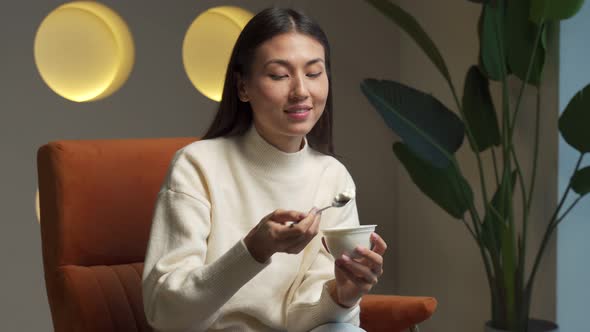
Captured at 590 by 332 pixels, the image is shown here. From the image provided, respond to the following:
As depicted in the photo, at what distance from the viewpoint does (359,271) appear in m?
1.52

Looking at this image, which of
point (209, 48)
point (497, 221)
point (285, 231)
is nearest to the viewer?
point (285, 231)

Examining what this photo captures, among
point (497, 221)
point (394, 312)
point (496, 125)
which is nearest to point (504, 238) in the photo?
point (497, 221)

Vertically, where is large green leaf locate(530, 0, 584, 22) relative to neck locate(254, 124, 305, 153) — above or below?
above

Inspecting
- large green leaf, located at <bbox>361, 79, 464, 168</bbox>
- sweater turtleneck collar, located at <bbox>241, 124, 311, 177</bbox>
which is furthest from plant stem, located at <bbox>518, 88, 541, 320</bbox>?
sweater turtleneck collar, located at <bbox>241, 124, 311, 177</bbox>

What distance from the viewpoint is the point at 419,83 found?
3.69 meters

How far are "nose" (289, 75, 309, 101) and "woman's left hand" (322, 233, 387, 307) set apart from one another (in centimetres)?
32

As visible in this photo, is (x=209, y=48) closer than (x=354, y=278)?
No

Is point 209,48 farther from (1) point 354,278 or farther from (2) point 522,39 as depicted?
(1) point 354,278

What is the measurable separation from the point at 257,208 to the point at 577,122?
1.34 metres

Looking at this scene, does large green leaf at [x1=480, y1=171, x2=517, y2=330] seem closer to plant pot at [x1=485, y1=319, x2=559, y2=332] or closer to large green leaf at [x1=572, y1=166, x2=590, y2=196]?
plant pot at [x1=485, y1=319, x2=559, y2=332]

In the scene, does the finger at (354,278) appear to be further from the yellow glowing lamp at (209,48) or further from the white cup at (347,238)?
the yellow glowing lamp at (209,48)

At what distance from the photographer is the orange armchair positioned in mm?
1941

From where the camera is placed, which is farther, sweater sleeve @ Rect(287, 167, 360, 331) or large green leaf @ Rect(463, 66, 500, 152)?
large green leaf @ Rect(463, 66, 500, 152)

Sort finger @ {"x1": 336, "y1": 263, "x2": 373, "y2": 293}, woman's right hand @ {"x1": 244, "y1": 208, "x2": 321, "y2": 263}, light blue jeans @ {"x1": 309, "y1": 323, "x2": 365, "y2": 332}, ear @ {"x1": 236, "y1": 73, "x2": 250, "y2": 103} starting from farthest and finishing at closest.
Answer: ear @ {"x1": 236, "y1": 73, "x2": 250, "y2": 103}, light blue jeans @ {"x1": 309, "y1": 323, "x2": 365, "y2": 332}, finger @ {"x1": 336, "y1": 263, "x2": 373, "y2": 293}, woman's right hand @ {"x1": 244, "y1": 208, "x2": 321, "y2": 263}
